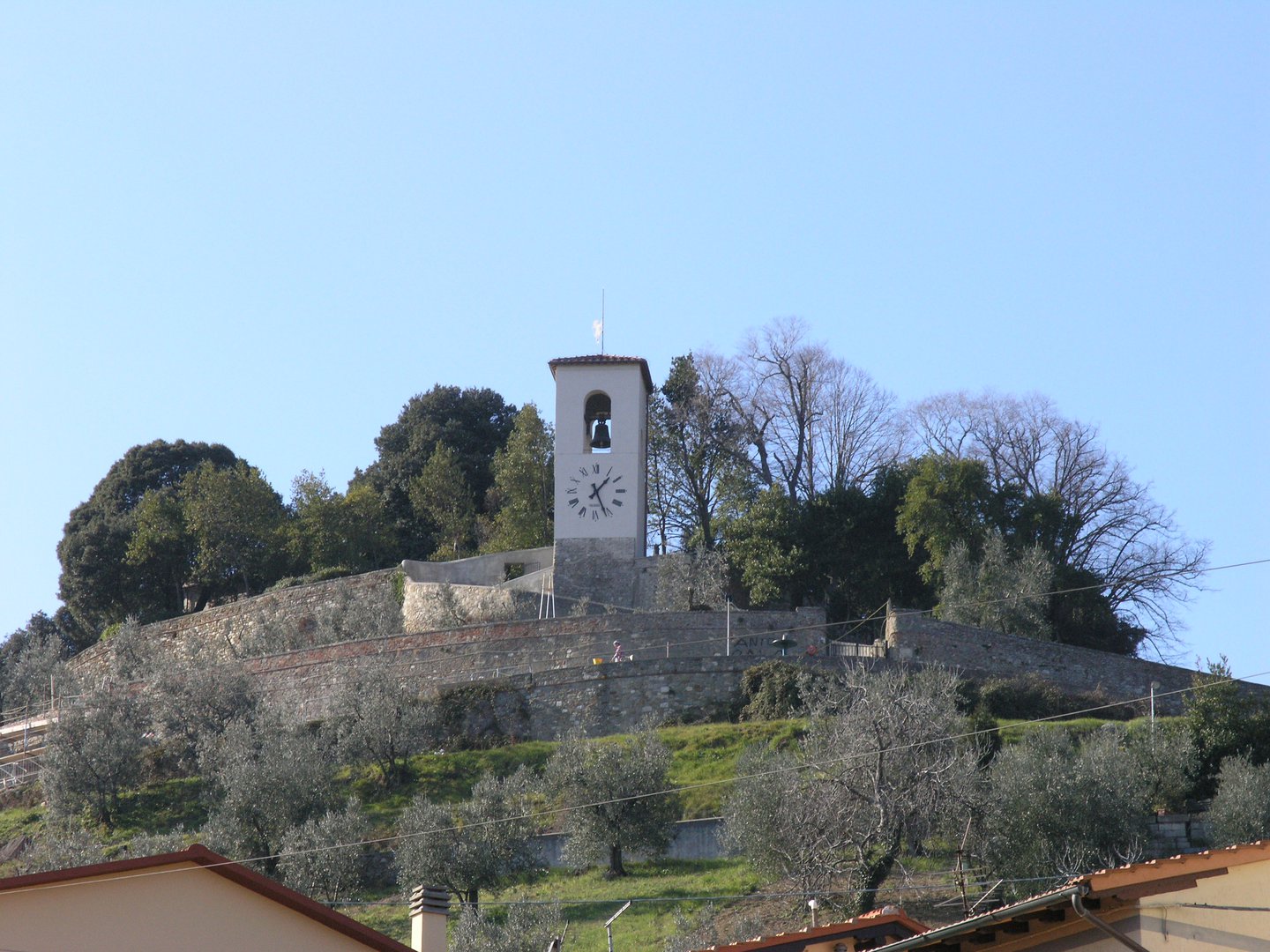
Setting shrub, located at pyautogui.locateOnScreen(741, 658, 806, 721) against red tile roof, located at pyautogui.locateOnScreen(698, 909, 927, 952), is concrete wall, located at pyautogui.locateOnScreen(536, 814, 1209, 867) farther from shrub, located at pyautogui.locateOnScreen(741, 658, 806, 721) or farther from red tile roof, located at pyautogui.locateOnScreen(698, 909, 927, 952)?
red tile roof, located at pyautogui.locateOnScreen(698, 909, 927, 952)

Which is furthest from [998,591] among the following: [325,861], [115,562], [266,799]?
[115,562]

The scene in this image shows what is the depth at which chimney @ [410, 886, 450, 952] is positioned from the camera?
46.4ft

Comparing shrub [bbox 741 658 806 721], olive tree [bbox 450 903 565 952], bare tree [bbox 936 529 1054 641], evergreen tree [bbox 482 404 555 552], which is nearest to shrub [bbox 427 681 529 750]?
shrub [bbox 741 658 806 721]

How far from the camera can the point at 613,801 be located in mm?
27656

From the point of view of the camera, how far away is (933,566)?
134 ft

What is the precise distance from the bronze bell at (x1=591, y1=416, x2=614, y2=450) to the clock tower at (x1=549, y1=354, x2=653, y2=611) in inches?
0.8

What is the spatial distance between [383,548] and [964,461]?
18302 mm

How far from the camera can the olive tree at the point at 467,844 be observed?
84.8 feet

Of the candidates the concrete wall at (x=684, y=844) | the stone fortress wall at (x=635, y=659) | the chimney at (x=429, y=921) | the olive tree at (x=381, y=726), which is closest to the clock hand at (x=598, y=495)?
the stone fortress wall at (x=635, y=659)

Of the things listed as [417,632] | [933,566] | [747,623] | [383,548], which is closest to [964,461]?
[933,566]

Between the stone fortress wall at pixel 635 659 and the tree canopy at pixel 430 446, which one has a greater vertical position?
the tree canopy at pixel 430 446

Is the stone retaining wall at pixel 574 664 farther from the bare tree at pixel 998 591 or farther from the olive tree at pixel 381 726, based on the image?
the bare tree at pixel 998 591

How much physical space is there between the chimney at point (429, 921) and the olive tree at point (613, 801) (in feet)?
42.0

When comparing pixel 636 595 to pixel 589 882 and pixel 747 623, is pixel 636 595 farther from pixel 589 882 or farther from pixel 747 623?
pixel 589 882
